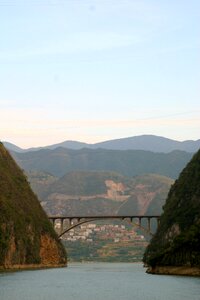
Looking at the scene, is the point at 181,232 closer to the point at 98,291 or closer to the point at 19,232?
the point at 19,232

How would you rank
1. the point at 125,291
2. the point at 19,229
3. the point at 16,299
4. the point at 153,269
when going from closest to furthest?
1. the point at 16,299
2. the point at 125,291
3. the point at 153,269
4. the point at 19,229

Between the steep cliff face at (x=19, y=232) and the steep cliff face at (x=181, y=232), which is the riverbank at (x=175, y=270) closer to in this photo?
the steep cliff face at (x=181, y=232)

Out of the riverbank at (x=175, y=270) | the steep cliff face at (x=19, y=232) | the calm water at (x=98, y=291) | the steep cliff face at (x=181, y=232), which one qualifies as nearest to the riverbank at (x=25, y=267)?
the steep cliff face at (x=19, y=232)

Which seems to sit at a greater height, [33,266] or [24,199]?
[24,199]

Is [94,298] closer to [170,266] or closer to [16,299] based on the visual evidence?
[16,299]

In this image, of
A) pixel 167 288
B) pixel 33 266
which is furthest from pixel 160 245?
pixel 167 288

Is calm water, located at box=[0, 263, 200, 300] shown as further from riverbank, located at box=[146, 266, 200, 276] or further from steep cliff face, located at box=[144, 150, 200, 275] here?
steep cliff face, located at box=[144, 150, 200, 275]

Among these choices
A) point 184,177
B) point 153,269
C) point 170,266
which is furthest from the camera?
point 184,177
